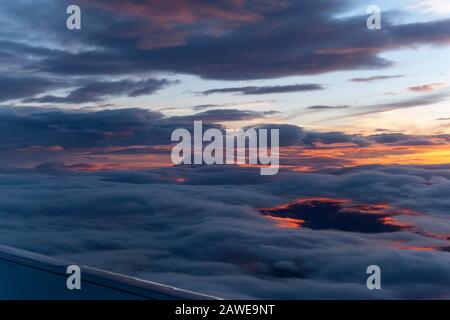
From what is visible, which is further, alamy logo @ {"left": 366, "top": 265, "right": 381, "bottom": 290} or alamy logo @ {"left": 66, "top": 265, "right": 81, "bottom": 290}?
alamy logo @ {"left": 366, "top": 265, "right": 381, "bottom": 290}

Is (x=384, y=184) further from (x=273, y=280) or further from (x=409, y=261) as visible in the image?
(x=273, y=280)

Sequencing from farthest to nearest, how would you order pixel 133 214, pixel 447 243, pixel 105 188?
1. pixel 105 188
2. pixel 133 214
3. pixel 447 243

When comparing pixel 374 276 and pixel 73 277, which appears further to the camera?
pixel 374 276

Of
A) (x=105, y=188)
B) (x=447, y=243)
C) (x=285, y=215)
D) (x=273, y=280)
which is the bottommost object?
(x=273, y=280)

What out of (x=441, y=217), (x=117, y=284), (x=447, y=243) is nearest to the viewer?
(x=117, y=284)

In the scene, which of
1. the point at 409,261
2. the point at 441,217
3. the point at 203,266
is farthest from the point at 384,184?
the point at 203,266

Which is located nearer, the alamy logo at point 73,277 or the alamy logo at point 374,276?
the alamy logo at point 73,277

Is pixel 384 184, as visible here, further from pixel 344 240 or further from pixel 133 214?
pixel 133 214

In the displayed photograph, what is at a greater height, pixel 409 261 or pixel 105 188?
pixel 105 188

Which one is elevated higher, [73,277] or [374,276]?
[73,277]
